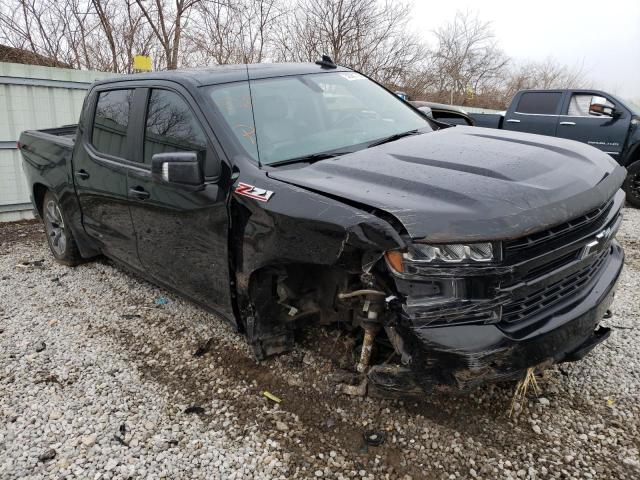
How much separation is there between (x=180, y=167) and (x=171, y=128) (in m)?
0.64

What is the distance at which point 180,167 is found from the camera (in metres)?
A: 2.71

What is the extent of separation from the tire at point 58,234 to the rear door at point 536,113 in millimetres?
7864

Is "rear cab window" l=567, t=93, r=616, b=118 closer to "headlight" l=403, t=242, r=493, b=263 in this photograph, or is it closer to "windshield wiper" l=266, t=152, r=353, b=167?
"windshield wiper" l=266, t=152, r=353, b=167

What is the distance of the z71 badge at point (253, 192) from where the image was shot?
2.50 metres

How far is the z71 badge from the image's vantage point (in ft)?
8.20

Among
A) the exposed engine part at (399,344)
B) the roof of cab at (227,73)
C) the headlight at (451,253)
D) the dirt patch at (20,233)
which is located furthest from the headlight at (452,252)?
the dirt patch at (20,233)

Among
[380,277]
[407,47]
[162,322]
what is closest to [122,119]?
[162,322]

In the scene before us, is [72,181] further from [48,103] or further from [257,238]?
[48,103]

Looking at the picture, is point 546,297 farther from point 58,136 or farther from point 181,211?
point 58,136

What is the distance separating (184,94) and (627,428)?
10.1 feet

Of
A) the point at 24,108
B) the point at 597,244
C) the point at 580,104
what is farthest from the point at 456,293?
the point at 580,104

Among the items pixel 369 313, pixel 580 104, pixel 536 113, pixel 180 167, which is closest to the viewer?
pixel 369 313

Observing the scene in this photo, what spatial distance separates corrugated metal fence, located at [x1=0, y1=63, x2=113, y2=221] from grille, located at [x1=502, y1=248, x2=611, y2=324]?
285 inches

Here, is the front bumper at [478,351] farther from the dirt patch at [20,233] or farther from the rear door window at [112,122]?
the dirt patch at [20,233]
